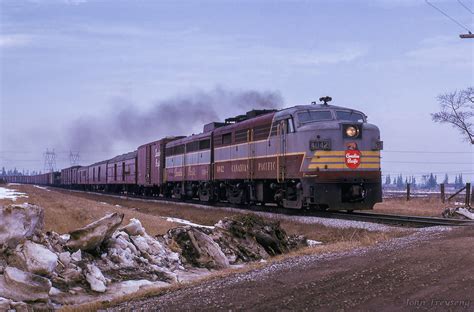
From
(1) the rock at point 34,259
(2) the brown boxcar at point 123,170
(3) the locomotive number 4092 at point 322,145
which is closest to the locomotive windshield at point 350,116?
(3) the locomotive number 4092 at point 322,145

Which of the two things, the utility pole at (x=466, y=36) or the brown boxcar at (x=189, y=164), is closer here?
the utility pole at (x=466, y=36)

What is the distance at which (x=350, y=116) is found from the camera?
69.4 ft

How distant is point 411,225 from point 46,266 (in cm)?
1060

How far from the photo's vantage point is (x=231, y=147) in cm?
2714

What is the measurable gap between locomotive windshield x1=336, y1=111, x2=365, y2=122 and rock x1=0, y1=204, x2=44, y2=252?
12599 mm

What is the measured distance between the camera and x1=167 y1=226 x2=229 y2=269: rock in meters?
13.4

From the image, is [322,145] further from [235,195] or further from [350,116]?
[235,195]

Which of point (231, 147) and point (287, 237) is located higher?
point (231, 147)

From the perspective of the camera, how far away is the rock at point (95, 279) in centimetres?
1014

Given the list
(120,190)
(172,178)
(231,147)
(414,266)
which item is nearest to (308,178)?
(231,147)

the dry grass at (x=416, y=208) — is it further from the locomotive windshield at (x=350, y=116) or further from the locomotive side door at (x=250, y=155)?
the locomotive side door at (x=250, y=155)

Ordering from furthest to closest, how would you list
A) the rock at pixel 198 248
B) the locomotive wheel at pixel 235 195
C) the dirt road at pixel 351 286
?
the locomotive wheel at pixel 235 195, the rock at pixel 198 248, the dirt road at pixel 351 286

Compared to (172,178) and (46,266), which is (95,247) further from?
(172,178)

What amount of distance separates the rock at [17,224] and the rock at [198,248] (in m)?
3.81
